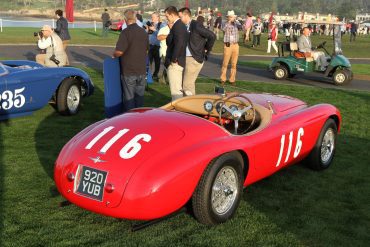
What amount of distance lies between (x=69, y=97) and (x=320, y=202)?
549 cm

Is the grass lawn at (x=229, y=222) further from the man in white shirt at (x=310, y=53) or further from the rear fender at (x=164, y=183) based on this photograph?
the man in white shirt at (x=310, y=53)

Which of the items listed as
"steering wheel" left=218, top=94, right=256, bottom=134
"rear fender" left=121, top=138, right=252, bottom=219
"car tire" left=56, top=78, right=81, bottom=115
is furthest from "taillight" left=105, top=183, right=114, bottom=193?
"car tire" left=56, top=78, right=81, bottom=115

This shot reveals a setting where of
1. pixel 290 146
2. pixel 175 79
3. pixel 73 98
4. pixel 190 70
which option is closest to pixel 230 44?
pixel 190 70

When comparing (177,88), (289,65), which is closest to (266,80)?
(289,65)

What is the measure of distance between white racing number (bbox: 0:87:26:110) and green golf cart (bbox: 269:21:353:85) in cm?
933

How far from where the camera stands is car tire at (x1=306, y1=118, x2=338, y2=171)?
19.5ft

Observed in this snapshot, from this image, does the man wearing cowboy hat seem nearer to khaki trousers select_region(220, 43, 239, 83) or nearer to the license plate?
khaki trousers select_region(220, 43, 239, 83)

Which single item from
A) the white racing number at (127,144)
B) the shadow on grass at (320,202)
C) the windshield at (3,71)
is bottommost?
the shadow on grass at (320,202)

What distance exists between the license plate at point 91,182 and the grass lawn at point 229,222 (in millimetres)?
396

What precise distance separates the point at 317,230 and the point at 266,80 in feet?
36.1

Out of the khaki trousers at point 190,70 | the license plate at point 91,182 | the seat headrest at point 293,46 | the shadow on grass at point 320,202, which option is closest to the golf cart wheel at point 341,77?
the seat headrest at point 293,46

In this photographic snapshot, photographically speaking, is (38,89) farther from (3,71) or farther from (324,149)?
(324,149)

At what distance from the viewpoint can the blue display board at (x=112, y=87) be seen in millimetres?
7793

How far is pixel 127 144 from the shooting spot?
421cm
